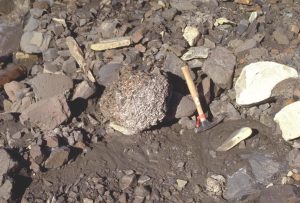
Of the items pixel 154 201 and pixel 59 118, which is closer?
pixel 154 201

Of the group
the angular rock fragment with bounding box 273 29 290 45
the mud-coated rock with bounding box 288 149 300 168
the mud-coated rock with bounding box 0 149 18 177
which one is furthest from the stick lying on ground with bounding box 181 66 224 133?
the mud-coated rock with bounding box 0 149 18 177

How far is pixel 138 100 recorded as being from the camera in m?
3.87

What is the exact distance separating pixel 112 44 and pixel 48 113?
1071 mm

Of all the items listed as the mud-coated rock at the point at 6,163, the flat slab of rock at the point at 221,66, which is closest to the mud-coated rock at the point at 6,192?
the mud-coated rock at the point at 6,163

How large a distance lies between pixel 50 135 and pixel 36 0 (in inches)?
85.1

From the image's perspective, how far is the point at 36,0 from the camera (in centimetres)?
543

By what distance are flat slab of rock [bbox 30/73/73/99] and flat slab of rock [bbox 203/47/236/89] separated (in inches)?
51.7

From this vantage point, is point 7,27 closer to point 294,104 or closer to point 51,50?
point 51,50

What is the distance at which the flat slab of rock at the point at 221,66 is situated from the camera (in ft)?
14.2

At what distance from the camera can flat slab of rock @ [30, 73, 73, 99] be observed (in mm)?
4277

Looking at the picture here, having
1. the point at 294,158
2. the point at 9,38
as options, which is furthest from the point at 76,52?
the point at 294,158

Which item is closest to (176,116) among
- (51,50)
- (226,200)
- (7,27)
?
(226,200)

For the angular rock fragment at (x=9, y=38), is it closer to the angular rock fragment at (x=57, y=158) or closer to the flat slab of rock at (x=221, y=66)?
the angular rock fragment at (x=57, y=158)

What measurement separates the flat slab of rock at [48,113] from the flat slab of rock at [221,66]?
4.52 feet
